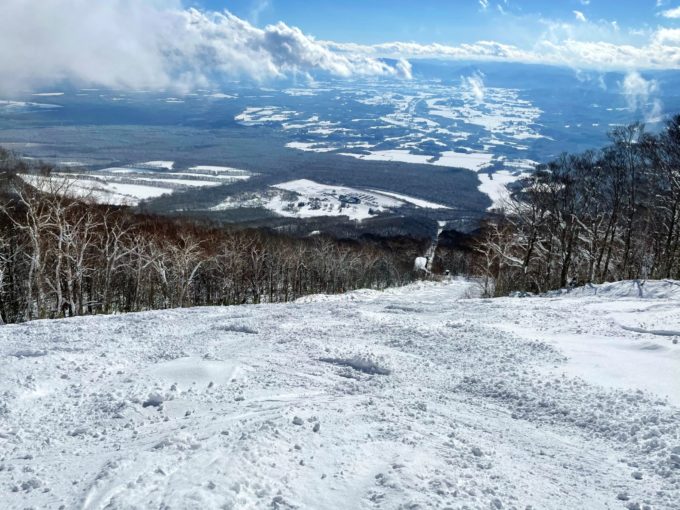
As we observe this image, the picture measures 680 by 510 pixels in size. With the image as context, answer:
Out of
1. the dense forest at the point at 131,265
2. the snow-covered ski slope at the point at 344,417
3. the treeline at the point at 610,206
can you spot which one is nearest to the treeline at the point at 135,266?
the dense forest at the point at 131,265

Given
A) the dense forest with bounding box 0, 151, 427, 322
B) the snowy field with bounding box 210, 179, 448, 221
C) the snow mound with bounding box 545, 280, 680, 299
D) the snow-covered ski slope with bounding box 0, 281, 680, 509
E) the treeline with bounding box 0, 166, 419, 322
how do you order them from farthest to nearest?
the snowy field with bounding box 210, 179, 448, 221, the treeline with bounding box 0, 166, 419, 322, the dense forest with bounding box 0, 151, 427, 322, the snow mound with bounding box 545, 280, 680, 299, the snow-covered ski slope with bounding box 0, 281, 680, 509

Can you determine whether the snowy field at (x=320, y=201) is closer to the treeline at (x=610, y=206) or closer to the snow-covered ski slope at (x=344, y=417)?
the treeline at (x=610, y=206)

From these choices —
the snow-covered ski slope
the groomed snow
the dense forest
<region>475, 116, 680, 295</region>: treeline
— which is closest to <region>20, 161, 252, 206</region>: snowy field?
the groomed snow

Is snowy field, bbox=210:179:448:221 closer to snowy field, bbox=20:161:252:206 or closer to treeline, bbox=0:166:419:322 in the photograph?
snowy field, bbox=20:161:252:206

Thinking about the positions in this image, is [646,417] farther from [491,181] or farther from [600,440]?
[491,181]

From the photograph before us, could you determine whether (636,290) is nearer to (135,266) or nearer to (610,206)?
(610,206)

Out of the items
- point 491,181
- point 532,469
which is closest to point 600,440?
point 532,469
